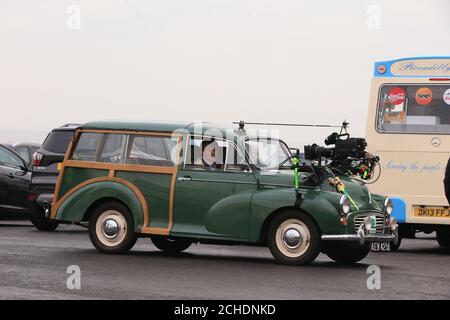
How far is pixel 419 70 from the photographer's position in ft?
60.2

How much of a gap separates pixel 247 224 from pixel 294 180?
79 centimetres

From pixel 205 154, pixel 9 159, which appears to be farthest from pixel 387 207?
pixel 9 159

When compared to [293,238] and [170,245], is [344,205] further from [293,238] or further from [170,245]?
[170,245]

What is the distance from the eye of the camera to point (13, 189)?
21.5m

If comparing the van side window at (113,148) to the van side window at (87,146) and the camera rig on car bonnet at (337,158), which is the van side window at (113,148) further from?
the camera rig on car bonnet at (337,158)

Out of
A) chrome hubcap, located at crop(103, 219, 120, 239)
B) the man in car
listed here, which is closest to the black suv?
chrome hubcap, located at crop(103, 219, 120, 239)

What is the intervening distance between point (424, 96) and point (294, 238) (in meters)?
5.31

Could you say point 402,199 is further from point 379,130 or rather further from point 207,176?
point 207,176

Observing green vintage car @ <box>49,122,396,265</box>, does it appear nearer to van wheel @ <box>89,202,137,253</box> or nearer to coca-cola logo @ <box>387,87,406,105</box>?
van wheel @ <box>89,202,137,253</box>

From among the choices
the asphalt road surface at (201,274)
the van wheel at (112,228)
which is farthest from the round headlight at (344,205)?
the van wheel at (112,228)

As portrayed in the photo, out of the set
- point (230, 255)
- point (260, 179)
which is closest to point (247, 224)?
point (260, 179)

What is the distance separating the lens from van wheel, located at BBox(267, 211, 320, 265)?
1386 cm

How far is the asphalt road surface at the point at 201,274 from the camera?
11.2m

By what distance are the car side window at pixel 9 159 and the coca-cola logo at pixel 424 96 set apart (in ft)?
25.9
